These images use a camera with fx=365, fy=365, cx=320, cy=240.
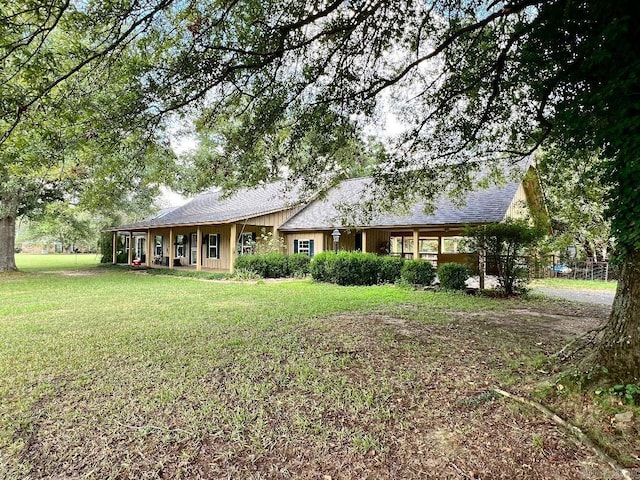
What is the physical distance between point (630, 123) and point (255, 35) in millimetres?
4215

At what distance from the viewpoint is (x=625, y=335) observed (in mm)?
3252

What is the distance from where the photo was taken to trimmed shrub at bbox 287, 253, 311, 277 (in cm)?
1520

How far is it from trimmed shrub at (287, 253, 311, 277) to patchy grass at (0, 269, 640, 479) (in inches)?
317

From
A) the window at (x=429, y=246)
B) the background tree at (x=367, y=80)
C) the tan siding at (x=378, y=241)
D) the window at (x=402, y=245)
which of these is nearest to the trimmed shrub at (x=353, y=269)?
the tan siding at (x=378, y=241)

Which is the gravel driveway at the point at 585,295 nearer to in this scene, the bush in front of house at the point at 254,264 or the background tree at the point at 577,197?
the background tree at the point at 577,197

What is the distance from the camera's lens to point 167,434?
9.34ft

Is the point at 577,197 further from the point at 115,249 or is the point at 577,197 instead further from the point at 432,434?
the point at 115,249

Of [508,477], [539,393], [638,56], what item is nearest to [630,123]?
[638,56]

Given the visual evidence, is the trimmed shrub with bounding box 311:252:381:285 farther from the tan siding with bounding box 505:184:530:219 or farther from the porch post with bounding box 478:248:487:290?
the tan siding with bounding box 505:184:530:219

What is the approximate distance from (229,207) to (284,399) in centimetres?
1822

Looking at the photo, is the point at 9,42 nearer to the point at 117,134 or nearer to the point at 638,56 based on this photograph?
the point at 117,134

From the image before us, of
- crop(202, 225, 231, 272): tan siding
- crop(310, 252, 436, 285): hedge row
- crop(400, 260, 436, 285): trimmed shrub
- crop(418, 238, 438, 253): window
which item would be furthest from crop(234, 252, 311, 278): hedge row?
crop(418, 238, 438, 253): window

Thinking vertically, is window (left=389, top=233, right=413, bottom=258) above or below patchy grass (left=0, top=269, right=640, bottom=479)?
above

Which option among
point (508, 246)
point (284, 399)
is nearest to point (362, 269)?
point (508, 246)
